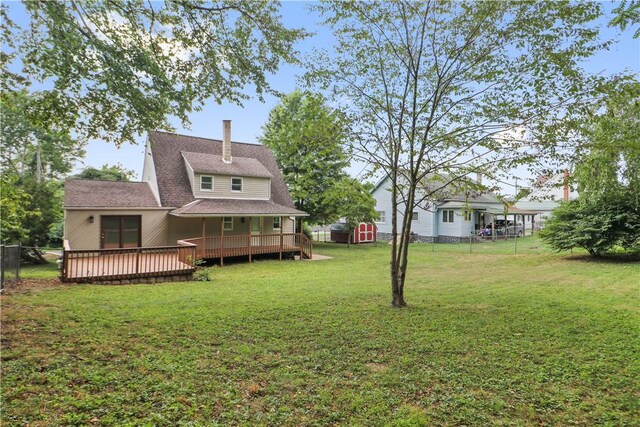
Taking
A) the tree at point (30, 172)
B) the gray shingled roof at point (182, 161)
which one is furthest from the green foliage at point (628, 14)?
the gray shingled roof at point (182, 161)

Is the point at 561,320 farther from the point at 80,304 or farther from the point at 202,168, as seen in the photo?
the point at 202,168

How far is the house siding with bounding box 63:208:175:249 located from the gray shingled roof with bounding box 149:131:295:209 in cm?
89

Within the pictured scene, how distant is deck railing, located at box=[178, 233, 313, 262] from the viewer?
1465 cm

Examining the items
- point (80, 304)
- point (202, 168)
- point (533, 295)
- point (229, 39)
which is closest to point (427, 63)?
point (229, 39)

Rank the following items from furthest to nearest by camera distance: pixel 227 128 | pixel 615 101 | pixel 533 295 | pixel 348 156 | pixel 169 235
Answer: pixel 227 128
pixel 169 235
pixel 533 295
pixel 348 156
pixel 615 101

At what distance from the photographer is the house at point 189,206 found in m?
14.6

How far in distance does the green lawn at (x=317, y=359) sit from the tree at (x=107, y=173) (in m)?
27.9

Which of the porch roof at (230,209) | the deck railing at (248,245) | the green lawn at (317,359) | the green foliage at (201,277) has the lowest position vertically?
the green foliage at (201,277)

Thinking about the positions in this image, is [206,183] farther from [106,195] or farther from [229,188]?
[106,195]

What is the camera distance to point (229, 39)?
6.21 m

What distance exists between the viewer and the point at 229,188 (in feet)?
57.9

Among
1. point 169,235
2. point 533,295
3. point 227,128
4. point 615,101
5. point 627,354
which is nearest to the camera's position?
point 627,354

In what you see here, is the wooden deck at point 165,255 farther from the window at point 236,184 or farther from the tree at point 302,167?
the tree at point 302,167

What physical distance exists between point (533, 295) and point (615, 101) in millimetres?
4696
